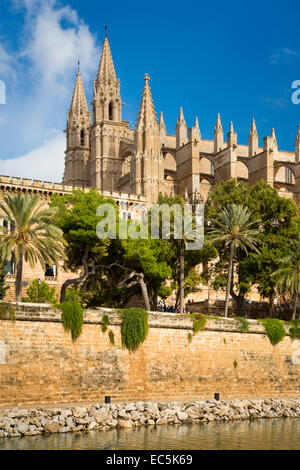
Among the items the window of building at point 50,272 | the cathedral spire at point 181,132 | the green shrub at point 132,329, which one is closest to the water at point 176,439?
the green shrub at point 132,329

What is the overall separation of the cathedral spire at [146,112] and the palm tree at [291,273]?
27629 millimetres

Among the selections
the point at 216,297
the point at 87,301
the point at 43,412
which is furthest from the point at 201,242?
the point at 43,412

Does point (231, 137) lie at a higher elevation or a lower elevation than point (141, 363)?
higher

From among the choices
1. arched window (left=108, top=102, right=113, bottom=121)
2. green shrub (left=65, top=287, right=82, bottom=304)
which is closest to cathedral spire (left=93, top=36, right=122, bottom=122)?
arched window (left=108, top=102, right=113, bottom=121)

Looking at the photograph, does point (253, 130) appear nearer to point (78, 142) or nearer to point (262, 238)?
point (78, 142)

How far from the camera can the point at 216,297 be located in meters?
46.2

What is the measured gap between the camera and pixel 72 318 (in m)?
25.1

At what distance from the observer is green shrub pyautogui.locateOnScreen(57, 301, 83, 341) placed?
2497 cm

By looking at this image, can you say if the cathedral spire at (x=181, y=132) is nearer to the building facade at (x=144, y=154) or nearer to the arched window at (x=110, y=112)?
the building facade at (x=144, y=154)

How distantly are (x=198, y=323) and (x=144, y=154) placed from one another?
34.0 metres

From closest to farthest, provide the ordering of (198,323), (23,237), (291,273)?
(23,237), (198,323), (291,273)

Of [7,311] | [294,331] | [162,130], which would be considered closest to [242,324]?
[294,331]

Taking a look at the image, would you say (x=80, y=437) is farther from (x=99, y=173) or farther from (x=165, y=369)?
(x=99, y=173)

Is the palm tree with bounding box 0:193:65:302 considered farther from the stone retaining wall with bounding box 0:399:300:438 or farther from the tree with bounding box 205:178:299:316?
the tree with bounding box 205:178:299:316
